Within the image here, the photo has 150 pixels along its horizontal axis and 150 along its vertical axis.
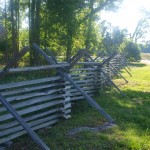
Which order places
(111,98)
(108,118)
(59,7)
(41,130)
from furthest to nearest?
(59,7) → (111,98) → (108,118) → (41,130)

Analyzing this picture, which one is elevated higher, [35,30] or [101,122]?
[35,30]

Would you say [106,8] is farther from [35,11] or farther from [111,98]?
[111,98]

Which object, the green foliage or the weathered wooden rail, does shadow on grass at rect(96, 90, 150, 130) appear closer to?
the weathered wooden rail

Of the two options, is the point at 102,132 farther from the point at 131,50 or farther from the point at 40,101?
the point at 131,50

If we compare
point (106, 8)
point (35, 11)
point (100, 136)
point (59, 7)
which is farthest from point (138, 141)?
point (106, 8)

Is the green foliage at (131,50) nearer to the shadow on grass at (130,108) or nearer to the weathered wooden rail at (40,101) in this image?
the shadow on grass at (130,108)

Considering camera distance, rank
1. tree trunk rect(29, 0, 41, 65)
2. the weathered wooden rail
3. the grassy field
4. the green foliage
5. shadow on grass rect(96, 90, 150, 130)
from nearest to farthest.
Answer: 1. the grassy field
2. the weathered wooden rail
3. shadow on grass rect(96, 90, 150, 130)
4. tree trunk rect(29, 0, 41, 65)
5. the green foliage

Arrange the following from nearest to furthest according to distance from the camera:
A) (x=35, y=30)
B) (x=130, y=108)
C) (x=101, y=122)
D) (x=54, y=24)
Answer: (x=101, y=122), (x=130, y=108), (x=35, y=30), (x=54, y=24)

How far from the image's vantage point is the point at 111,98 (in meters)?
11.2

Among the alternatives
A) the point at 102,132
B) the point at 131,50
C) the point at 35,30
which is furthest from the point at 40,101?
the point at 131,50

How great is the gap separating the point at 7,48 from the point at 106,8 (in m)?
7.65

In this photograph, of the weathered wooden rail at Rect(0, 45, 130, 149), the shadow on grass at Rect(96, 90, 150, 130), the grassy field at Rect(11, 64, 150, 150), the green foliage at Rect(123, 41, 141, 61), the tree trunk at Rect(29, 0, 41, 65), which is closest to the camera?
the grassy field at Rect(11, 64, 150, 150)

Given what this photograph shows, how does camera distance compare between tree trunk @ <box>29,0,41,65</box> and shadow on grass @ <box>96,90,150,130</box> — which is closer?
shadow on grass @ <box>96,90,150,130</box>

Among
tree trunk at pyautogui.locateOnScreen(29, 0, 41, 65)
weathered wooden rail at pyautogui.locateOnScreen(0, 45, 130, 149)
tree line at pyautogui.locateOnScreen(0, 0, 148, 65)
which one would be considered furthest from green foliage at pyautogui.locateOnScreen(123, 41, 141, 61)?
weathered wooden rail at pyautogui.locateOnScreen(0, 45, 130, 149)
